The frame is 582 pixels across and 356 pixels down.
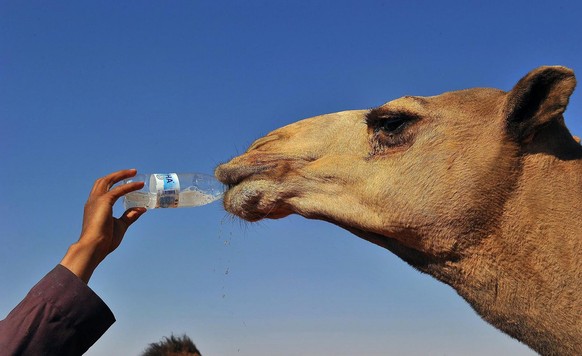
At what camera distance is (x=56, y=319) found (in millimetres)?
2412

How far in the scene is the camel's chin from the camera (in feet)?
13.9

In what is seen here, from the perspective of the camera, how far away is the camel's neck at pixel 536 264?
3.30 m

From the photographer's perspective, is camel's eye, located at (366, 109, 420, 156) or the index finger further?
camel's eye, located at (366, 109, 420, 156)

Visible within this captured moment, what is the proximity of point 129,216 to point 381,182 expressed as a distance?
4.84 ft

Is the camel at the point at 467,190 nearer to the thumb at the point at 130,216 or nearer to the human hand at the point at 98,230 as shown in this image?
the thumb at the point at 130,216

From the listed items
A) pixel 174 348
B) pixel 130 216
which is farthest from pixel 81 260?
pixel 174 348

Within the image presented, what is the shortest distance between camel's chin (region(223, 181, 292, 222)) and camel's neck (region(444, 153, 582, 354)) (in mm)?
1171

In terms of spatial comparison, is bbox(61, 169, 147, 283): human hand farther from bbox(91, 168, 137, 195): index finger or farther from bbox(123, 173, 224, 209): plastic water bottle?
bbox(123, 173, 224, 209): plastic water bottle

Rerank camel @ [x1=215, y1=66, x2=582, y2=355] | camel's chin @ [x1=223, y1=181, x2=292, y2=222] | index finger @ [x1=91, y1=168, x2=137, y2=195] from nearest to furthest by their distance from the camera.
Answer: index finger @ [x1=91, y1=168, x2=137, y2=195] → camel @ [x1=215, y1=66, x2=582, y2=355] → camel's chin @ [x1=223, y1=181, x2=292, y2=222]

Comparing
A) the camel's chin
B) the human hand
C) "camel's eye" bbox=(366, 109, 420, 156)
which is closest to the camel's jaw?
the camel's chin

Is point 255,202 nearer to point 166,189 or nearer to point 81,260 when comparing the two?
point 166,189

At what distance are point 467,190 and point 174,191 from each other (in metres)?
1.97

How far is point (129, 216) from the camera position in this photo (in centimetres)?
353

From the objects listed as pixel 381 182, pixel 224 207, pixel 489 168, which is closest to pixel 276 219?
pixel 224 207
